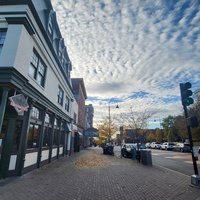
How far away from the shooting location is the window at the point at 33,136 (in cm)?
973

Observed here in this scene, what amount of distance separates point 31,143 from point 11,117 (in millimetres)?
2744

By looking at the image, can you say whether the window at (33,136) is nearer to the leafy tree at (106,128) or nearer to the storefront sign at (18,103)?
the storefront sign at (18,103)

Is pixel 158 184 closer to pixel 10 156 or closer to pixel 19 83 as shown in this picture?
pixel 10 156

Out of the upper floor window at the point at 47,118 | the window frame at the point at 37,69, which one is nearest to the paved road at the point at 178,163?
the upper floor window at the point at 47,118

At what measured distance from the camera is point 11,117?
8047 mm

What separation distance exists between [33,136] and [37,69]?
177 inches

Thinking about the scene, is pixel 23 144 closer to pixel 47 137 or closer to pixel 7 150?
pixel 7 150

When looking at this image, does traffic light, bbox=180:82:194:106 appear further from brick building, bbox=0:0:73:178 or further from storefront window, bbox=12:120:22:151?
storefront window, bbox=12:120:22:151

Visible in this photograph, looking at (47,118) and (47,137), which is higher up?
(47,118)

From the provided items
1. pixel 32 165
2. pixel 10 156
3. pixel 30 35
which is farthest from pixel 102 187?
pixel 30 35

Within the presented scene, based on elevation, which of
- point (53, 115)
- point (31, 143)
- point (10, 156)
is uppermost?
point (53, 115)

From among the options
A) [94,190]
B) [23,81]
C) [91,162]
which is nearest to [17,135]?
[23,81]

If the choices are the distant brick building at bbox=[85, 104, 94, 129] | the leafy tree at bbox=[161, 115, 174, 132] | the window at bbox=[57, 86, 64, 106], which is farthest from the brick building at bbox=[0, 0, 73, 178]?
the leafy tree at bbox=[161, 115, 174, 132]

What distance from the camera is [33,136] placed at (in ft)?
33.6
